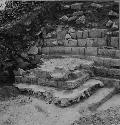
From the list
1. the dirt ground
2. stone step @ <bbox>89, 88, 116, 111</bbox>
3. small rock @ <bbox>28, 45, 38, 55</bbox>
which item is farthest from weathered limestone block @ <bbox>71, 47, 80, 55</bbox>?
the dirt ground

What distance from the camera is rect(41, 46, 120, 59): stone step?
9.78 metres

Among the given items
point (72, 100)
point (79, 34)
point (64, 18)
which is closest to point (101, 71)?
point (79, 34)

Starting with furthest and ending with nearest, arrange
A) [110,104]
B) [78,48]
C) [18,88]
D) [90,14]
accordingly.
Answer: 1. [90,14]
2. [78,48]
3. [18,88]
4. [110,104]

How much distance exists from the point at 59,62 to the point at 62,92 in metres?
1.43

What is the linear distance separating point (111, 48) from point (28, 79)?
2.75 m

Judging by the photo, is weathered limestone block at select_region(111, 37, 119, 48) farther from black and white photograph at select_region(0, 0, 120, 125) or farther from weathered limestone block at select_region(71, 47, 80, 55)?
weathered limestone block at select_region(71, 47, 80, 55)

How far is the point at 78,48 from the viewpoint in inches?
406

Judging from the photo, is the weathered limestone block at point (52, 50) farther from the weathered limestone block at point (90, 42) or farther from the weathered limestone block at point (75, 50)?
the weathered limestone block at point (90, 42)

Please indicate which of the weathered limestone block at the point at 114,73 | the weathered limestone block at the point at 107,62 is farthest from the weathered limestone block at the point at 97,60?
the weathered limestone block at the point at 114,73

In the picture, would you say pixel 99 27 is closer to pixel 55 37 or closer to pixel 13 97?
pixel 55 37

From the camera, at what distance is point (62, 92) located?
8.62 metres

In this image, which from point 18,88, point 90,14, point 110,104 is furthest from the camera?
point 90,14

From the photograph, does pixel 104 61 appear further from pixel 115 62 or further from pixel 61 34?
pixel 61 34

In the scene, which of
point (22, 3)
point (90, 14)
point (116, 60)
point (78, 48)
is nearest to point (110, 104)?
point (116, 60)
